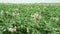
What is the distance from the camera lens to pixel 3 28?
7.01 ft

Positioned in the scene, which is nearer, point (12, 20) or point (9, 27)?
point (9, 27)

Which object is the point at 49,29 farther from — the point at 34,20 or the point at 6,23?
the point at 6,23

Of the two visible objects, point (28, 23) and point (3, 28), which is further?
point (28, 23)

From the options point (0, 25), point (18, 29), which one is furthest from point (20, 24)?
point (0, 25)

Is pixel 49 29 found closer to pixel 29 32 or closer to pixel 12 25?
pixel 29 32

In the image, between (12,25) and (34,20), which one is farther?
(34,20)

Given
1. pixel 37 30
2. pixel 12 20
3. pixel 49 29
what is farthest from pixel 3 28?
pixel 49 29

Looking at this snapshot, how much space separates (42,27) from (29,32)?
0.18 meters

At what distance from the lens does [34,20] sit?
2.36 m

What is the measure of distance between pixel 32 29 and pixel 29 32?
5 centimetres

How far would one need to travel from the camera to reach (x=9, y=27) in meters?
2.15

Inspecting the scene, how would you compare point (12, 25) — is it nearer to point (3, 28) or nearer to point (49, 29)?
point (3, 28)

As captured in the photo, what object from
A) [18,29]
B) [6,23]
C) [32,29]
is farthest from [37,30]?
[6,23]

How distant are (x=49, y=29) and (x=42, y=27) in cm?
9
